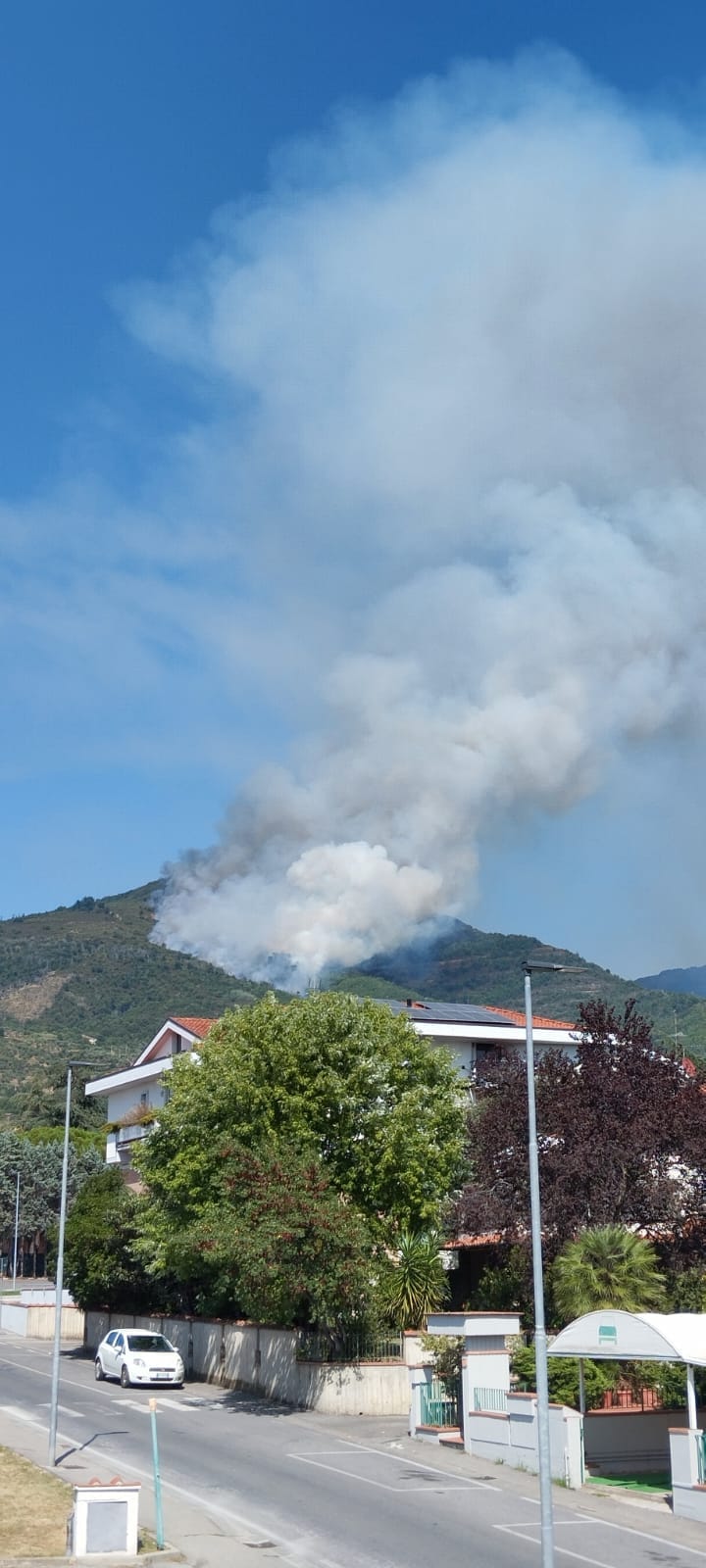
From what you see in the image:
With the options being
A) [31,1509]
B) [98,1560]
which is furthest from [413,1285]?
[98,1560]

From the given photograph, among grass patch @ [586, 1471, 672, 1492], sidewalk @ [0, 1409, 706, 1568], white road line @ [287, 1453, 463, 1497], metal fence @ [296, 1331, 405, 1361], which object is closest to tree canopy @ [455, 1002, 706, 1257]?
metal fence @ [296, 1331, 405, 1361]

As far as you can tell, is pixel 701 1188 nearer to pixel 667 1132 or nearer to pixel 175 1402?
pixel 667 1132

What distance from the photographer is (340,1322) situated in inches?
1449

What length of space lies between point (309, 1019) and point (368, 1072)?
2.27 metres

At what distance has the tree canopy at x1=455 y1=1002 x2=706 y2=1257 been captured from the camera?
1385 inches

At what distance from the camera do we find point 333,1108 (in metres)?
40.4

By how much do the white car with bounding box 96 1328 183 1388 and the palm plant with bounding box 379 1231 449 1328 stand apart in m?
8.17

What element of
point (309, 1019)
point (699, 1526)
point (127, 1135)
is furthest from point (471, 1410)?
point (127, 1135)

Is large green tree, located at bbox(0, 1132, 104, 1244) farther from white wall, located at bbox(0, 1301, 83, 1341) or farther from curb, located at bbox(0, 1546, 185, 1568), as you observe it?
curb, located at bbox(0, 1546, 185, 1568)

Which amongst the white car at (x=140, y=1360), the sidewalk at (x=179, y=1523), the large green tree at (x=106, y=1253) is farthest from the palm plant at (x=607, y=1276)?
the large green tree at (x=106, y=1253)

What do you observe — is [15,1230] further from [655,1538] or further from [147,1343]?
[655,1538]

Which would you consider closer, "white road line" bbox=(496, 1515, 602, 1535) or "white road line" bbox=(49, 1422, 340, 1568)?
"white road line" bbox=(49, 1422, 340, 1568)

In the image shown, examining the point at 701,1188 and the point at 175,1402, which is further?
the point at 175,1402

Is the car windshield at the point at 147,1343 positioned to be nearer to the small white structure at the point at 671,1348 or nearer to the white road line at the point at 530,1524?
the small white structure at the point at 671,1348
